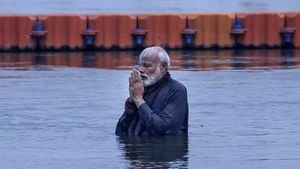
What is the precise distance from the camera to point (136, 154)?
41.5ft

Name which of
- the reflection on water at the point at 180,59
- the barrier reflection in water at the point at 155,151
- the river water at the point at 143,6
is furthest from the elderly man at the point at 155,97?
the river water at the point at 143,6

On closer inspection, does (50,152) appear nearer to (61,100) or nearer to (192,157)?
(192,157)

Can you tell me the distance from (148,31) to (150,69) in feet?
53.9

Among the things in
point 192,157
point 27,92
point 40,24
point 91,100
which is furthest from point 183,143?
point 40,24

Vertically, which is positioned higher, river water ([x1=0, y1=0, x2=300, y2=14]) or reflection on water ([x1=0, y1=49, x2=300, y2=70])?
river water ([x1=0, y1=0, x2=300, y2=14])

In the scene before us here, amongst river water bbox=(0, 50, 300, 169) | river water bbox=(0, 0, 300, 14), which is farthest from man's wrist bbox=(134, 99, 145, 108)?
river water bbox=(0, 0, 300, 14)

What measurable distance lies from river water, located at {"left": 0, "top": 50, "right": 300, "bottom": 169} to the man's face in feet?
2.38

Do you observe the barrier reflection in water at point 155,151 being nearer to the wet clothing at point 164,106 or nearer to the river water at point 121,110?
the river water at point 121,110

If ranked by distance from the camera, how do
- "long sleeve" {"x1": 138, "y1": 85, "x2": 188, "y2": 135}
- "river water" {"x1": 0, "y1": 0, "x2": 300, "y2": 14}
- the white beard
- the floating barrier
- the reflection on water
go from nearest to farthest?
the white beard → "long sleeve" {"x1": 138, "y1": 85, "x2": 188, "y2": 135} → the reflection on water → the floating barrier → "river water" {"x1": 0, "y1": 0, "x2": 300, "y2": 14}

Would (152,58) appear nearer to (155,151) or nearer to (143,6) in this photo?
(155,151)

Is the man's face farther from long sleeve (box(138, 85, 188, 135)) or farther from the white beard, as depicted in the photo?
long sleeve (box(138, 85, 188, 135))

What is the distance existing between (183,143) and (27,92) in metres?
7.08

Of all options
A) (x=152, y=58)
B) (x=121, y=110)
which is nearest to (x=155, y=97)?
(x=152, y=58)

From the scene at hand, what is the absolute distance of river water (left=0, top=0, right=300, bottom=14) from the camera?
133ft
